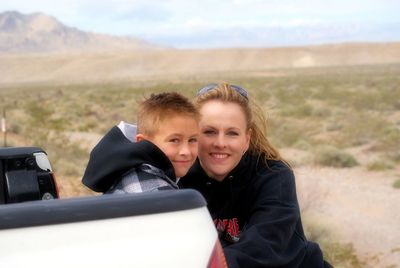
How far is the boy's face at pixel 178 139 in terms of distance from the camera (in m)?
2.79

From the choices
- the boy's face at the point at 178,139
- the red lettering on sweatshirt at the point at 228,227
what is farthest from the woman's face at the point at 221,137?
the boy's face at the point at 178,139

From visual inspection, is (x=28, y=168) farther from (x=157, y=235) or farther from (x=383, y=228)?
(x=383, y=228)

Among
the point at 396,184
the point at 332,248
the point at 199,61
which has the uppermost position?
the point at 332,248

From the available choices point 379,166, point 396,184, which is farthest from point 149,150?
point 379,166

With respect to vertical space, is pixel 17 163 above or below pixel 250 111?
below

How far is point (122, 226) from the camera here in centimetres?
173

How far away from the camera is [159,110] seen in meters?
2.77

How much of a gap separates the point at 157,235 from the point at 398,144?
18631mm

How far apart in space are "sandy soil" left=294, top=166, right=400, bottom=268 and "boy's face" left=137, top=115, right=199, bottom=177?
21.2ft

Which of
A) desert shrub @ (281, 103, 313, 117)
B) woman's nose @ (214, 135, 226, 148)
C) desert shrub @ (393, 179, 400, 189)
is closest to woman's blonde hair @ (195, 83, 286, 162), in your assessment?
woman's nose @ (214, 135, 226, 148)

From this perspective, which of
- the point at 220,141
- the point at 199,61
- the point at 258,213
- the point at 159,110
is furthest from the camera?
the point at 199,61

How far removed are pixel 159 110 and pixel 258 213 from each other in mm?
679

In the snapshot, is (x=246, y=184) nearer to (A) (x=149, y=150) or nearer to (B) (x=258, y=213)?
(B) (x=258, y=213)

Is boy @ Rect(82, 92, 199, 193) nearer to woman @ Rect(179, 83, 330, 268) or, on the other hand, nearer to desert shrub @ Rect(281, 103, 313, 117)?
woman @ Rect(179, 83, 330, 268)
